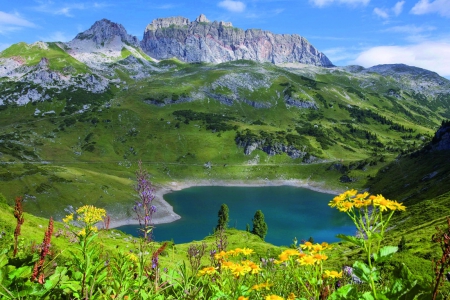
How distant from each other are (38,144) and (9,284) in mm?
226548

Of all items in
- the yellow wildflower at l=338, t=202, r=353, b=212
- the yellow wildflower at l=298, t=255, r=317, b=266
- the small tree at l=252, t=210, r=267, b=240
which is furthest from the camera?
the small tree at l=252, t=210, r=267, b=240

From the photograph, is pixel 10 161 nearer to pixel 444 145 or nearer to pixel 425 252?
pixel 425 252

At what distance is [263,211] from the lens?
136 metres

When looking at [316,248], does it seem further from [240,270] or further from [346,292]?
[346,292]

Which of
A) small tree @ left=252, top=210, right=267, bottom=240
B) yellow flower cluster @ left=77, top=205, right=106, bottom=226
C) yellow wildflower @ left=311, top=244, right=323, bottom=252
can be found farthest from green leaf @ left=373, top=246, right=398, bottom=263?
small tree @ left=252, top=210, right=267, bottom=240

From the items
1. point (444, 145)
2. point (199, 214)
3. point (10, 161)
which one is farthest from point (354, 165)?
point (10, 161)

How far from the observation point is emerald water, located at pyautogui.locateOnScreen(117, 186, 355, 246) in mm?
103450

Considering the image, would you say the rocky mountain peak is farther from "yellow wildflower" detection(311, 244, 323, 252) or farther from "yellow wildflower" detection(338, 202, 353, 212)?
"yellow wildflower" detection(338, 202, 353, 212)

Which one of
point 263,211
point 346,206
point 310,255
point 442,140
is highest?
point 442,140

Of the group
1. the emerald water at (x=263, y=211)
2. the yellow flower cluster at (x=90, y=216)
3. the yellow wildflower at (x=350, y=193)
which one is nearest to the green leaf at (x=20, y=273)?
the yellow flower cluster at (x=90, y=216)

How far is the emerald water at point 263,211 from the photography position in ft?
339

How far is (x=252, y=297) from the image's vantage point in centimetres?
525

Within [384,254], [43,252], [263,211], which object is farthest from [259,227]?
[43,252]

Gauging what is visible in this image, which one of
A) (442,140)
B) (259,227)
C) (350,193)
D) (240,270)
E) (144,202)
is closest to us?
(350,193)
